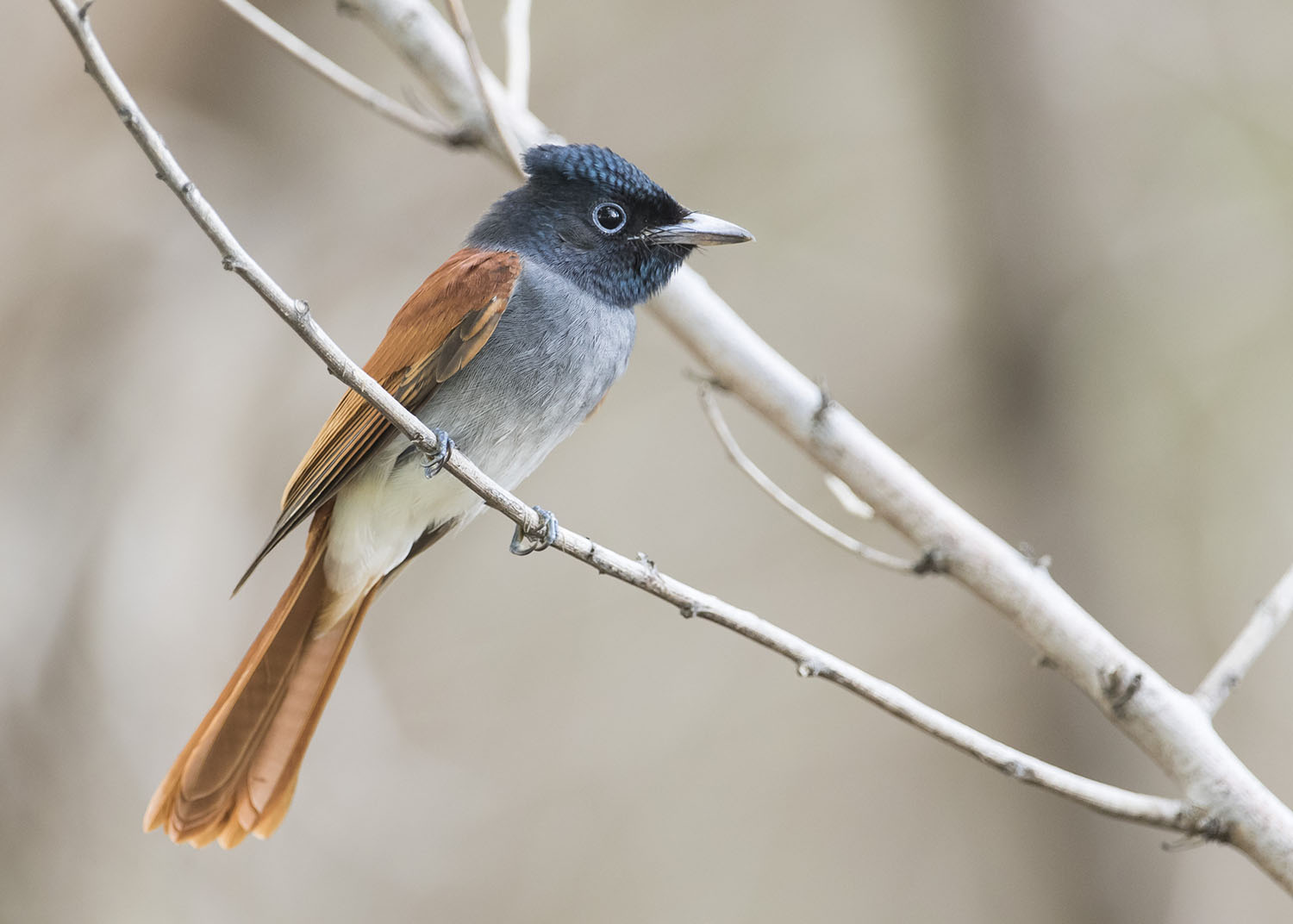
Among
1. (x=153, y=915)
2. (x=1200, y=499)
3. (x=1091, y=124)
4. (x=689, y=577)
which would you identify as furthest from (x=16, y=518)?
(x=1200, y=499)

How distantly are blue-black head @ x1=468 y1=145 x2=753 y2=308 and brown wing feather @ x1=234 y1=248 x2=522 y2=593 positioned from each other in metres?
0.15

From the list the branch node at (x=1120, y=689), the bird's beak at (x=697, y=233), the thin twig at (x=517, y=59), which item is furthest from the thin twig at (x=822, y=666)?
the thin twig at (x=517, y=59)

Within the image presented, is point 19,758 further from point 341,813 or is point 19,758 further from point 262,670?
point 262,670

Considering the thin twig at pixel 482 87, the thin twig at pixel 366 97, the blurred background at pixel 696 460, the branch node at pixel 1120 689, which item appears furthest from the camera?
the blurred background at pixel 696 460

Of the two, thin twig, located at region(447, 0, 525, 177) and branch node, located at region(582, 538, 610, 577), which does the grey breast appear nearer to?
thin twig, located at region(447, 0, 525, 177)

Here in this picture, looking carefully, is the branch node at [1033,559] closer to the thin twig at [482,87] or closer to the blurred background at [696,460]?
the thin twig at [482,87]

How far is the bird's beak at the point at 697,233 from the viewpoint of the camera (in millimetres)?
2426

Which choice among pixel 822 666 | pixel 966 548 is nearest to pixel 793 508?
pixel 966 548

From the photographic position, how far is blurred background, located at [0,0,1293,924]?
429 centimetres

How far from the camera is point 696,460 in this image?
5680 millimetres

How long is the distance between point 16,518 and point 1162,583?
15.7ft

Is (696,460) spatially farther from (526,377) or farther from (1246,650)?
(1246,650)

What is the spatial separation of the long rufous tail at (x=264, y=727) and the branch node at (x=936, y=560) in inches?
47.5

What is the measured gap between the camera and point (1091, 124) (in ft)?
16.2
